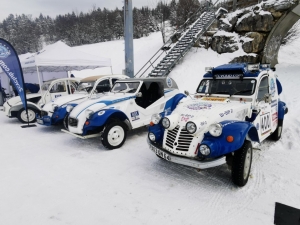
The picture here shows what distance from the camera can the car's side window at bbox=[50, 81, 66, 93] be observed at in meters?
8.75

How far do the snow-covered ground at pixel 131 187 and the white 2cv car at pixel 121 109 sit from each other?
0.45 metres

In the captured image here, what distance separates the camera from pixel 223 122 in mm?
3492

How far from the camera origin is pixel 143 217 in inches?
112

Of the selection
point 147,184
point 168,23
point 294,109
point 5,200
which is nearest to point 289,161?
point 147,184

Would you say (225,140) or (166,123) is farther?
(166,123)

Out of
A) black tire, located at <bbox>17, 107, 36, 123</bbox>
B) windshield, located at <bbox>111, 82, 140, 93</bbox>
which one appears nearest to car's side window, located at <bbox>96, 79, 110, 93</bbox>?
windshield, located at <bbox>111, 82, 140, 93</bbox>

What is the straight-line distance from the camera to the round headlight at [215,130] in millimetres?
3213

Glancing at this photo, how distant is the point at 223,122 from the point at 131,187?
1924 mm

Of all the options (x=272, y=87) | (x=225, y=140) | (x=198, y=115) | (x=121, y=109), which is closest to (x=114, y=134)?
(x=121, y=109)

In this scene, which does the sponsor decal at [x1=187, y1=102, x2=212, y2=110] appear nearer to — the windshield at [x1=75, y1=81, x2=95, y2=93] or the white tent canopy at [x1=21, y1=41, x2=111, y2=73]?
the windshield at [x1=75, y1=81, x2=95, y2=93]

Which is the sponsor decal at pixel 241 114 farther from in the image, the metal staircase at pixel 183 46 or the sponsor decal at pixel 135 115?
the metal staircase at pixel 183 46

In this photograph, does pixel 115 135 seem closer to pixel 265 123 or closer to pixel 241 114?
pixel 241 114

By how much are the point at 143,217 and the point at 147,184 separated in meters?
0.84

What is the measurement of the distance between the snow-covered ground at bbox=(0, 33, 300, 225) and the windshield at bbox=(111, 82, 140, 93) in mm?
1561
